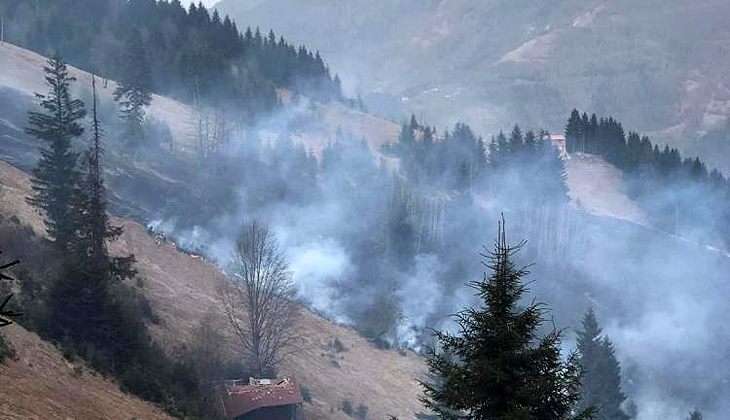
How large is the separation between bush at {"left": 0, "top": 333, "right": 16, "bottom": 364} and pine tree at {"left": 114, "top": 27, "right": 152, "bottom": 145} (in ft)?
174

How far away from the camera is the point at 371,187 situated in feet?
293

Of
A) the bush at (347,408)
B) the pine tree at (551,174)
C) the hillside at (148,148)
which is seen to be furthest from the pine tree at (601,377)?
the pine tree at (551,174)

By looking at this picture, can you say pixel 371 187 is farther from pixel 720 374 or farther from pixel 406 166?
pixel 720 374

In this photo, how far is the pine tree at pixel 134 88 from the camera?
73.3 meters

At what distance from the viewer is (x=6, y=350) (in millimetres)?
21672

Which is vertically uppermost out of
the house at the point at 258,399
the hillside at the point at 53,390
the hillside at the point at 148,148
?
the hillside at the point at 148,148

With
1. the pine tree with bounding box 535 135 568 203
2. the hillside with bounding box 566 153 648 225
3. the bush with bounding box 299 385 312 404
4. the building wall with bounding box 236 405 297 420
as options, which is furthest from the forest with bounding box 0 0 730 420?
the building wall with bounding box 236 405 297 420

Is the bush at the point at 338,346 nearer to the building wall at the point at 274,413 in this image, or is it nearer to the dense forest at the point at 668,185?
the building wall at the point at 274,413

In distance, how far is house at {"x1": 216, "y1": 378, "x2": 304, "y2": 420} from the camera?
107 feet

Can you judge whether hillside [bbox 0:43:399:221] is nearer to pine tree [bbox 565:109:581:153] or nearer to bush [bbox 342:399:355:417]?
bush [bbox 342:399:355:417]

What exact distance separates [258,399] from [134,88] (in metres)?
49.5

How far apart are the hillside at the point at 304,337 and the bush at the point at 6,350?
14.2 metres

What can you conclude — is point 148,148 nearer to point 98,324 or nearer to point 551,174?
point 551,174

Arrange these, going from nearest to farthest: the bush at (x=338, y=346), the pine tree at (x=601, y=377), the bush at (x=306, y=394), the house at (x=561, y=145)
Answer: the bush at (x=306, y=394), the pine tree at (x=601, y=377), the bush at (x=338, y=346), the house at (x=561, y=145)
